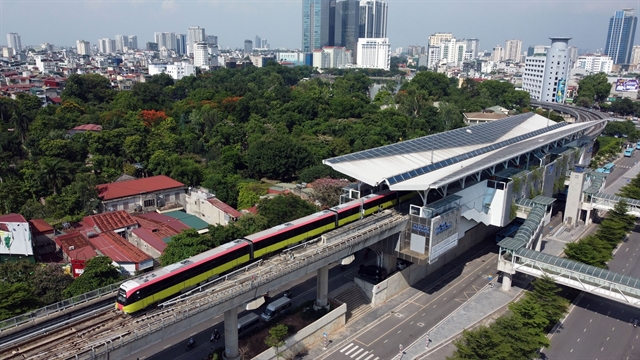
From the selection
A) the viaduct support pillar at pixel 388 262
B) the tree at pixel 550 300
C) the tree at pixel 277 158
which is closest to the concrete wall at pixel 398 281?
the viaduct support pillar at pixel 388 262

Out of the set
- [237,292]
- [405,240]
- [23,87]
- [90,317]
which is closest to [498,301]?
[405,240]

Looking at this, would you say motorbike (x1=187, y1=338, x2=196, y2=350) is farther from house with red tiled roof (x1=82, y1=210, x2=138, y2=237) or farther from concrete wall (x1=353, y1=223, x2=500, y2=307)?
house with red tiled roof (x1=82, y1=210, x2=138, y2=237)

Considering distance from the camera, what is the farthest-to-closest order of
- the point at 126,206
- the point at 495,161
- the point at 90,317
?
the point at 126,206, the point at 495,161, the point at 90,317

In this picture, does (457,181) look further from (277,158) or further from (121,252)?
(121,252)

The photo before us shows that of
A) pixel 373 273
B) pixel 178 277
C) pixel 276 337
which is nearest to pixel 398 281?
pixel 373 273

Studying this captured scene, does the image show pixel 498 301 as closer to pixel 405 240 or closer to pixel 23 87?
pixel 405 240

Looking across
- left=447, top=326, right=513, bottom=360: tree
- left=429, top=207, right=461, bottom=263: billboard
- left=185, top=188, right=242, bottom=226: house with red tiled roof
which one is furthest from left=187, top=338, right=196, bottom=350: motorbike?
left=185, top=188, right=242, bottom=226: house with red tiled roof
